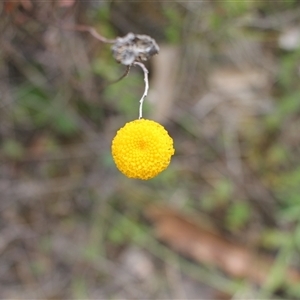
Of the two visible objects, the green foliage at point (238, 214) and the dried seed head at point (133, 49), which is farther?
the green foliage at point (238, 214)

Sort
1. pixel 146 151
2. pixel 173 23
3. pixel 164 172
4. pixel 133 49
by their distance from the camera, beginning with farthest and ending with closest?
1. pixel 164 172
2. pixel 173 23
3. pixel 133 49
4. pixel 146 151

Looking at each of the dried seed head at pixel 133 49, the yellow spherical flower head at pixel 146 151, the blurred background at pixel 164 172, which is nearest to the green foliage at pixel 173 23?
the blurred background at pixel 164 172

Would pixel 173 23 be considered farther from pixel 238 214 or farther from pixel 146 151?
pixel 146 151

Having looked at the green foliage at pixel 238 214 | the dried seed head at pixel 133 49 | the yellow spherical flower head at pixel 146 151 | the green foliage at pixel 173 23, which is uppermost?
the green foliage at pixel 173 23

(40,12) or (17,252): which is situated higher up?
(40,12)

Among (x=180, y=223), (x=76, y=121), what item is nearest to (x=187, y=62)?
(x=76, y=121)

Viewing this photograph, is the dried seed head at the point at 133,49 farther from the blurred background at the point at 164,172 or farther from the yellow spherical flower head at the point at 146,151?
the blurred background at the point at 164,172

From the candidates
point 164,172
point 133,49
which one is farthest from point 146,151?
point 164,172

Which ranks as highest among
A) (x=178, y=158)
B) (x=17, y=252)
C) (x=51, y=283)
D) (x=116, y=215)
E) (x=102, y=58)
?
(x=102, y=58)

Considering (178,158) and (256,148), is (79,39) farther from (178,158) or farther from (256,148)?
(256,148)
